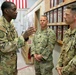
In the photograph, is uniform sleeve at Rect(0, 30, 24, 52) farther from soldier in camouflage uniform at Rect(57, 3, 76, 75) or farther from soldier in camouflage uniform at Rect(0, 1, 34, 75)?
soldier in camouflage uniform at Rect(57, 3, 76, 75)

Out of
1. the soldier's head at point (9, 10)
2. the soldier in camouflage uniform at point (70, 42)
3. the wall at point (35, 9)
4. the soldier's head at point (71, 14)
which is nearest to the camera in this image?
the soldier in camouflage uniform at point (70, 42)

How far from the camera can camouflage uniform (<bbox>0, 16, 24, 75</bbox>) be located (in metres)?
1.88

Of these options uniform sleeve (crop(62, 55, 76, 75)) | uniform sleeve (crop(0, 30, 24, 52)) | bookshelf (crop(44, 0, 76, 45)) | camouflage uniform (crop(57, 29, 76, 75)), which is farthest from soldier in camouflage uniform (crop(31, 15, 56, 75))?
uniform sleeve (crop(62, 55, 76, 75))

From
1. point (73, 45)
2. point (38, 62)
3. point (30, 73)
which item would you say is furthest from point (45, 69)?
point (30, 73)

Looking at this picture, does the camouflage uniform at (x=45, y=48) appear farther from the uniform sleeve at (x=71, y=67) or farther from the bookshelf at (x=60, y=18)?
the uniform sleeve at (x=71, y=67)

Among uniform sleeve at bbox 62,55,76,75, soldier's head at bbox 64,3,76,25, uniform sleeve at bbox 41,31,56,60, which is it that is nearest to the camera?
uniform sleeve at bbox 62,55,76,75

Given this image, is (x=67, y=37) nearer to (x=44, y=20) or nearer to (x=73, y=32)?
(x=73, y=32)

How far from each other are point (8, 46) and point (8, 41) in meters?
0.09

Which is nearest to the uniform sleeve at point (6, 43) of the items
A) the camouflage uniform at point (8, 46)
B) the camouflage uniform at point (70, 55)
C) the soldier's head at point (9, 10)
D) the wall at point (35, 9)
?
the camouflage uniform at point (8, 46)

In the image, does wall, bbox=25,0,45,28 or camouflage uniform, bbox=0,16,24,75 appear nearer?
camouflage uniform, bbox=0,16,24,75

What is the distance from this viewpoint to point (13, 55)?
2.09 meters

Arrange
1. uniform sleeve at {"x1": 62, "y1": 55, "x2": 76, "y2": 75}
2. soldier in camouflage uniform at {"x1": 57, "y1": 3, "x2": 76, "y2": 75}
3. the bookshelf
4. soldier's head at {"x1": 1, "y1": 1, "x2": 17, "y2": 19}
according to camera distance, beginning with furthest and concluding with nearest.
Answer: the bookshelf → soldier's head at {"x1": 1, "y1": 1, "x2": 17, "y2": 19} → soldier in camouflage uniform at {"x1": 57, "y1": 3, "x2": 76, "y2": 75} → uniform sleeve at {"x1": 62, "y1": 55, "x2": 76, "y2": 75}

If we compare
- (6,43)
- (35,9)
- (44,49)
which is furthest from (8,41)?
(35,9)

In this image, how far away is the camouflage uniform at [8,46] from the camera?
74.2 inches
